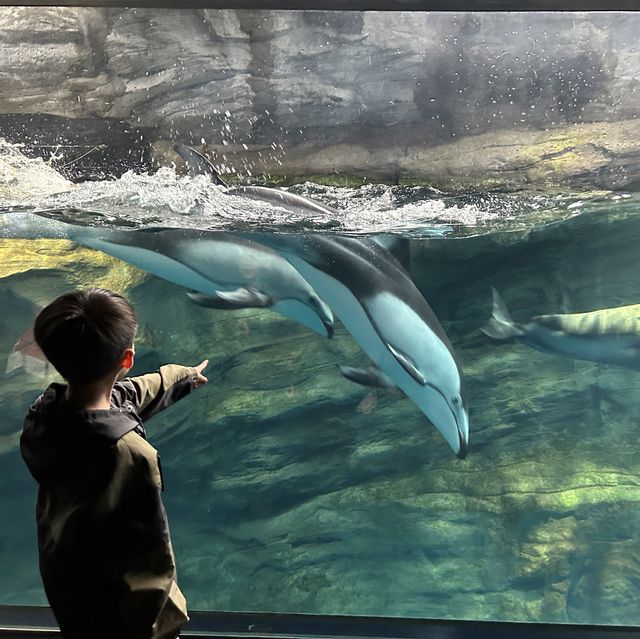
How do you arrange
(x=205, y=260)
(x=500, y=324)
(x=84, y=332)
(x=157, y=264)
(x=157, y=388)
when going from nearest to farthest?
(x=84, y=332), (x=157, y=388), (x=205, y=260), (x=157, y=264), (x=500, y=324)

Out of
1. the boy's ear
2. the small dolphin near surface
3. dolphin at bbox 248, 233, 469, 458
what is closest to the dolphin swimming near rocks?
dolphin at bbox 248, 233, 469, 458

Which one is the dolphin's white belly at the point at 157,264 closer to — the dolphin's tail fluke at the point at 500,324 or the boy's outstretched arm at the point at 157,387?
the dolphin's tail fluke at the point at 500,324

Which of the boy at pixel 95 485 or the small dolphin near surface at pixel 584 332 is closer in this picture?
the boy at pixel 95 485

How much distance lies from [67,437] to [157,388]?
41 centimetres

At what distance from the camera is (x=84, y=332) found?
4.68 feet

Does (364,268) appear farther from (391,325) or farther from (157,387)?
(157,387)

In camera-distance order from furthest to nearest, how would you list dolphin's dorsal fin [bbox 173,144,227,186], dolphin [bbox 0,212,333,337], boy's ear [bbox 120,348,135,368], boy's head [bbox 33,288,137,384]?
dolphin [bbox 0,212,333,337] → dolphin's dorsal fin [bbox 173,144,227,186] → boy's ear [bbox 120,348,135,368] → boy's head [bbox 33,288,137,384]

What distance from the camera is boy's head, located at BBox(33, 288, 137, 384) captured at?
1418 millimetres

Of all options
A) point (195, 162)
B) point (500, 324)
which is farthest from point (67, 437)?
point (500, 324)

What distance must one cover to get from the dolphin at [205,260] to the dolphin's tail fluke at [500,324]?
977mm

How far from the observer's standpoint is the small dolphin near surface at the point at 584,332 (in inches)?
144

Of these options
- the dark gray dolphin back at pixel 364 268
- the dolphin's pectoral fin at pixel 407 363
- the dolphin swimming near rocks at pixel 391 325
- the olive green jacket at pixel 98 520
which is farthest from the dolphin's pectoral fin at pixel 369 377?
the olive green jacket at pixel 98 520

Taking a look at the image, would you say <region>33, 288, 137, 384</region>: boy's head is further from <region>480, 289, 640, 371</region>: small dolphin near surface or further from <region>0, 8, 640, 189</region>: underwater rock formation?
<region>480, 289, 640, 371</region>: small dolphin near surface

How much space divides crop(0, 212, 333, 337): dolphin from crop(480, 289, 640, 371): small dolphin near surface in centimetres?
110
